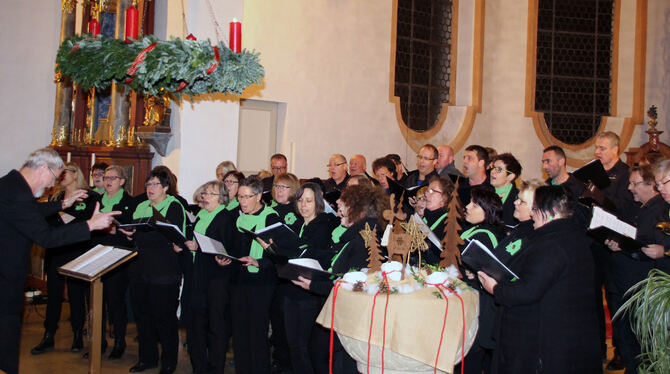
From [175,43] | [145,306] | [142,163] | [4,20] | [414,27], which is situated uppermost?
[414,27]

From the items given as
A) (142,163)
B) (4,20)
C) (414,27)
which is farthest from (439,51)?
(4,20)

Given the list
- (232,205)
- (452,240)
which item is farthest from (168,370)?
(452,240)

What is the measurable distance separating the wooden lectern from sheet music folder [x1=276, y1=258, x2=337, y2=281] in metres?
1.07

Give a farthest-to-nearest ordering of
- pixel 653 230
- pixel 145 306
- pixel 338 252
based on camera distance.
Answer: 1. pixel 145 306
2. pixel 653 230
3. pixel 338 252

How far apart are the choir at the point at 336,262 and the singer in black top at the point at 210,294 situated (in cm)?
1

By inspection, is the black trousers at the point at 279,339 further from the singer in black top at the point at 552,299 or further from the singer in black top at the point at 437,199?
the singer in black top at the point at 552,299

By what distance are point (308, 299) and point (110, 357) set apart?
7.34 ft

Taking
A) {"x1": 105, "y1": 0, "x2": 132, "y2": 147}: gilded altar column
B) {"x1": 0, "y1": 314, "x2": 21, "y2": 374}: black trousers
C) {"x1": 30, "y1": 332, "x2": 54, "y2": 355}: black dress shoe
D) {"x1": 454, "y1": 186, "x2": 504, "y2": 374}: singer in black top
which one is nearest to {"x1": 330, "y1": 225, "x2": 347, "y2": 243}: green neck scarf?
{"x1": 454, "y1": 186, "x2": 504, "y2": 374}: singer in black top

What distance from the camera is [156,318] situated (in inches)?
208

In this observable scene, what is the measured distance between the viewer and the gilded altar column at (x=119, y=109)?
780 cm

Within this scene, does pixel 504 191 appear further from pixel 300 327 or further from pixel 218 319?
pixel 218 319

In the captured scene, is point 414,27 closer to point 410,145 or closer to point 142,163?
point 410,145

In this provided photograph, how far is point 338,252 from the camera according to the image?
4434 mm

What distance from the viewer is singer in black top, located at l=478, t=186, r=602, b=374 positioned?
3.43 m
